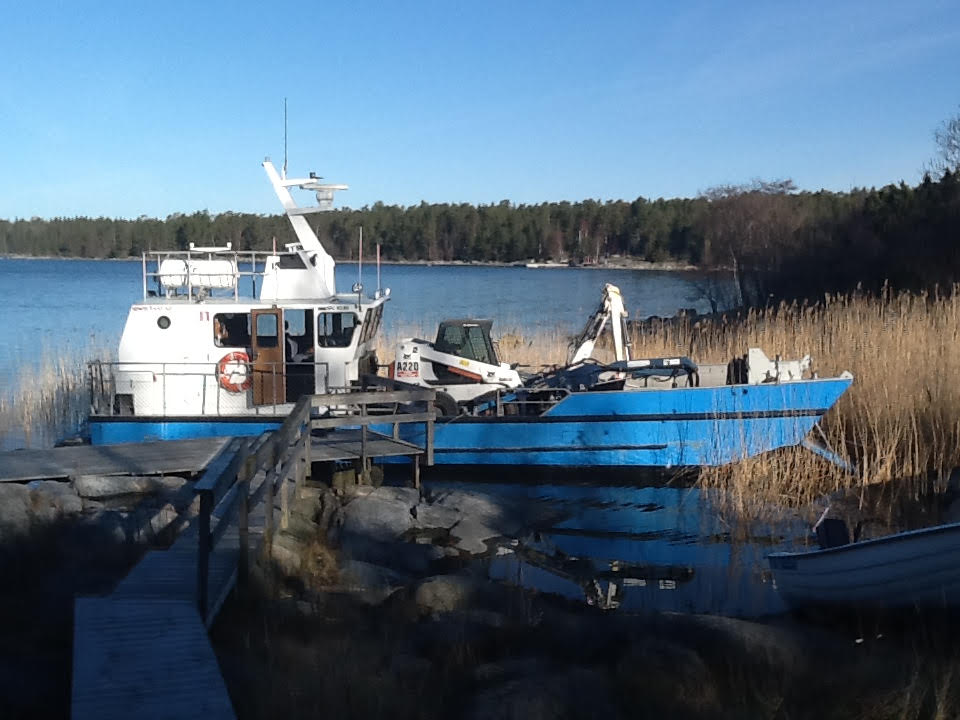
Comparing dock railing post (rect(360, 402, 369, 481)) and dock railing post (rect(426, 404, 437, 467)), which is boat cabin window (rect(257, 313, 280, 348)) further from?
dock railing post (rect(426, 404, 437, 467))

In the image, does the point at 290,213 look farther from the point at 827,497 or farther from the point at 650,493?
the point at 827,497

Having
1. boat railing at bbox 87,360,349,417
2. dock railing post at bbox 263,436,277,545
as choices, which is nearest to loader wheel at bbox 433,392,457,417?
boat railing at bbox 87,360,349,417

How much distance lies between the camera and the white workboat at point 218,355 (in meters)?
13.8

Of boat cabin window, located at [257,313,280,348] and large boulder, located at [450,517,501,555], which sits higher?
boat cabin window, located at [257,313,280,348]

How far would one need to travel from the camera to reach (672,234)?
3191 inches

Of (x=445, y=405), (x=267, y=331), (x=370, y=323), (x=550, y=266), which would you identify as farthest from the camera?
(x=550, y=266)

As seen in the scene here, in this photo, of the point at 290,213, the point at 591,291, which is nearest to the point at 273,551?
the point at 290,213

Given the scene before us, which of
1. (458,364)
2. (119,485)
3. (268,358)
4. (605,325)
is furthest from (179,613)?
(605,325)

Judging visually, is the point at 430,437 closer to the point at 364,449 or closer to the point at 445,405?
the point at 364,449

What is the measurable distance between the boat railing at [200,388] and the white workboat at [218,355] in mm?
13

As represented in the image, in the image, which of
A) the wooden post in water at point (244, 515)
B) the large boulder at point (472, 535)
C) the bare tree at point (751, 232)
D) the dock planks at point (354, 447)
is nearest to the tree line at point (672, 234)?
the bare tree at point (751, 232)

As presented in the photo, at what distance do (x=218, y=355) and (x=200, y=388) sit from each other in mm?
522

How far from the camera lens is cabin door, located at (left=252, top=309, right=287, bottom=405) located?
544 inches

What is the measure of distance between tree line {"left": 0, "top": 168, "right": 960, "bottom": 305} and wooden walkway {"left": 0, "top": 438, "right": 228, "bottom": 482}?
3.98 m
